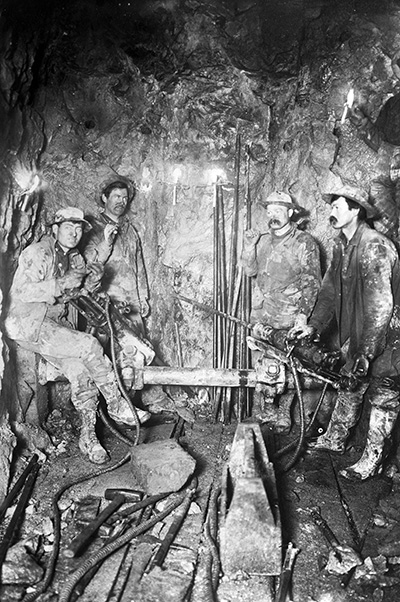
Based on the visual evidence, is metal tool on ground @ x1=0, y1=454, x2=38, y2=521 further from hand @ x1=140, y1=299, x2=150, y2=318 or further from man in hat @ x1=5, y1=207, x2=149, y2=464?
hand @ x1=140, y1=299, x2=150, y2=318

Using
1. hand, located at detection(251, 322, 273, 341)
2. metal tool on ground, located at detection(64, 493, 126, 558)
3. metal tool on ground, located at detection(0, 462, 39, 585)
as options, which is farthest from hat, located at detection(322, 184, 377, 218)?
metal tool on ground, located at detection(0, 462, 39, 585)

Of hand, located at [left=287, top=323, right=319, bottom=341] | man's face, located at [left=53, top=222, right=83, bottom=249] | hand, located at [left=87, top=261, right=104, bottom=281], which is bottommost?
hand, located at [left=287, top=323, right=319, bottom=341]

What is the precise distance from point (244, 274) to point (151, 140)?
8.11 feet

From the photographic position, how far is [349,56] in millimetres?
6078

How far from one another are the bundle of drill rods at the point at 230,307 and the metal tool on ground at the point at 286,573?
2.61 metres

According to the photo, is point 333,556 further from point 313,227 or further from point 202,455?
point 313,227

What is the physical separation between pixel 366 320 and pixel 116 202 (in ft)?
12.2

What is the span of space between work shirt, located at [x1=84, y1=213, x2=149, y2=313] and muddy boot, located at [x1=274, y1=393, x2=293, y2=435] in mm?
2480

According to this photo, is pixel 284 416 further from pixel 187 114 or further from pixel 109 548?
pixel 187 114

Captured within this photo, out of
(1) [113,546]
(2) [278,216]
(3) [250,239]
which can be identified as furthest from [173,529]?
(2) [278,216]

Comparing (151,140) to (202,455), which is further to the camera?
(151,140)

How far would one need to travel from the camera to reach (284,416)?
6094 millimetres

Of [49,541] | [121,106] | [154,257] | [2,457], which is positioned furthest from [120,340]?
[121,106]

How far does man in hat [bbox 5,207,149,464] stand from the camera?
17.1 feet
